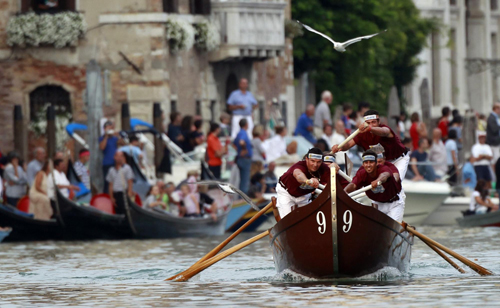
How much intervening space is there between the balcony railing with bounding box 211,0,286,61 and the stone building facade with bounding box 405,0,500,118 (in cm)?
1626

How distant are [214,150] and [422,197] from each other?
3433 millimetres

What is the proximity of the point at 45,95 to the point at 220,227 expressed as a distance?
26.6 feet

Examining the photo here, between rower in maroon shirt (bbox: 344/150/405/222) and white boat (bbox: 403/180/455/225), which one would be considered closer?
rower in maroon shirt (bbox: 344/150/405/222)

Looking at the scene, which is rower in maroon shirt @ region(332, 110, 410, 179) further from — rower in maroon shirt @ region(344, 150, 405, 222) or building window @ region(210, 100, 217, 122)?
building window @ region(210, 100, 217, 122)

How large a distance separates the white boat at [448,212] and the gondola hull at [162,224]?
160 inches

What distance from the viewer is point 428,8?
184ft

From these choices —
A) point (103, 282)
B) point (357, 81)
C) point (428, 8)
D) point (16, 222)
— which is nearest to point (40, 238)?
point (16, 222)

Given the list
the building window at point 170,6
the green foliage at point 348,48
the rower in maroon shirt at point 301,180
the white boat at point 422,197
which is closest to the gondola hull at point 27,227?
the white boat at point 422,197

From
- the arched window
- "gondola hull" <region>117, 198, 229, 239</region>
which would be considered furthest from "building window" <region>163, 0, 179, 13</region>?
"gondola hull" <region>117, 198, 229, 239</region>

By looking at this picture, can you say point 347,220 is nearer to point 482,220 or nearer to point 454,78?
point 482,220

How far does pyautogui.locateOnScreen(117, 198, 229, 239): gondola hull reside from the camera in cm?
2362

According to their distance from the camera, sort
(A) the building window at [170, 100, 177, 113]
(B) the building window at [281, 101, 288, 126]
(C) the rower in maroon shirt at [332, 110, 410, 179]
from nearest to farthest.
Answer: (C) the rower in maroon shirt at [332, 110, 410, 179] → (A) the building window at [170, 100, 177, 113] → (B) the building window at [281, 101, 288, 126]

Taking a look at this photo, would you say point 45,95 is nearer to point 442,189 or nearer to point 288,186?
point 442,189

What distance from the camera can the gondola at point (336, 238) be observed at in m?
15.8
